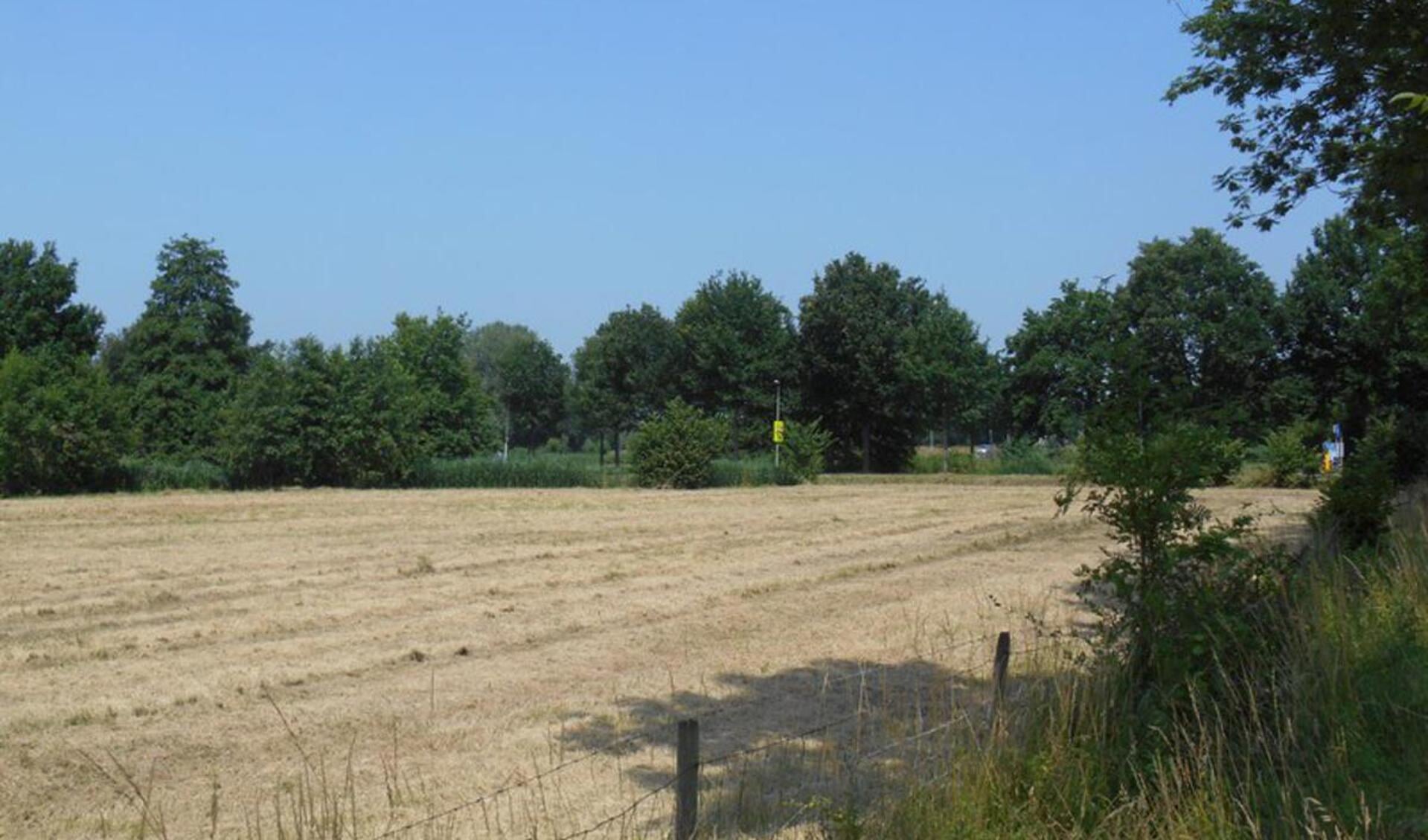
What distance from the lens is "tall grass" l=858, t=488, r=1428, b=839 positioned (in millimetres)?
5227

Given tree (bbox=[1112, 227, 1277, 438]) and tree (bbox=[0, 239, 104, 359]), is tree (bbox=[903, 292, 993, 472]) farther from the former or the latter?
tree (bbox=[0, 239, 104, 359])

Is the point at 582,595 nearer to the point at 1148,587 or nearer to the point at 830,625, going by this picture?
the point at 830,625

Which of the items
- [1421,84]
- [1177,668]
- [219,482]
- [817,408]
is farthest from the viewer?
[817,408]

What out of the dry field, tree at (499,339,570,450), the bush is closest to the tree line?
the bush

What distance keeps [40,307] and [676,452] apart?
3960 centimetres

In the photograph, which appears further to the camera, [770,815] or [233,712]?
[233,712]

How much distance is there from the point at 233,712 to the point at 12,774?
2143 millimetres

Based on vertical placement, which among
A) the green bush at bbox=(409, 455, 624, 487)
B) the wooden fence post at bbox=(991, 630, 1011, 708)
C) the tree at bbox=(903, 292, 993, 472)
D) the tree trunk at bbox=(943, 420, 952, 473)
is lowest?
the wooden fence post at bbox=(991, 630, 1011, 708)

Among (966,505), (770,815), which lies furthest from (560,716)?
(966,505)

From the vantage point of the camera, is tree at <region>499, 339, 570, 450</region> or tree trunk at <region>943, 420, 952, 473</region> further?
tree at <region>499, 339, 570, 450</region>

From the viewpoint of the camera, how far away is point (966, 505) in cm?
4081

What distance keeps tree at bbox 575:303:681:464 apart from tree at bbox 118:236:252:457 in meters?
25.8

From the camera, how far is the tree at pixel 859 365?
79.8 m

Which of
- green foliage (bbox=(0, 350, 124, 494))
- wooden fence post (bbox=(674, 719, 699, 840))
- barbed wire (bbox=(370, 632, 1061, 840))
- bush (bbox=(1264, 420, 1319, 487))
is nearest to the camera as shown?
wooden fence post (bbox=(674, 719, 699, 840))
